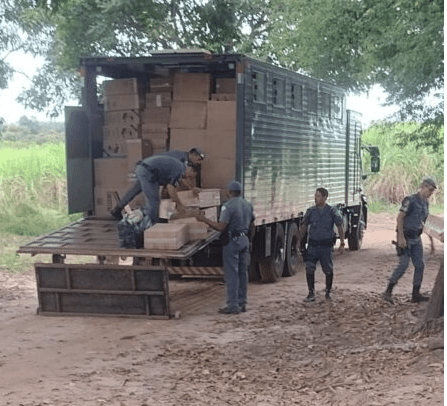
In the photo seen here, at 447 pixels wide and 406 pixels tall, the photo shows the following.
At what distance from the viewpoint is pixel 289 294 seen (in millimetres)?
11789

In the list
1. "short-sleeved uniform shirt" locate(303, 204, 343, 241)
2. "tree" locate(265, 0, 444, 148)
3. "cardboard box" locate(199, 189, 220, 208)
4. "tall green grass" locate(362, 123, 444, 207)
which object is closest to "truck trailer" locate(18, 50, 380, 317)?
"cardboard box" locate(199, 189, 220, 208)

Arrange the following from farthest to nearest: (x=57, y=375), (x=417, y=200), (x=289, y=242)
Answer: (x=289, y=242) < (x=417, y=200) < (x=57, y=375)

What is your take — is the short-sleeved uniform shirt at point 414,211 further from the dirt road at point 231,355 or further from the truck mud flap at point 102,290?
the truck mud flap at point 102,290

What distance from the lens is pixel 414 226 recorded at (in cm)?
1041

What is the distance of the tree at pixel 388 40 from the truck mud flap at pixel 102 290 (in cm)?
600

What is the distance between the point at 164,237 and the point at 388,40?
608 cm

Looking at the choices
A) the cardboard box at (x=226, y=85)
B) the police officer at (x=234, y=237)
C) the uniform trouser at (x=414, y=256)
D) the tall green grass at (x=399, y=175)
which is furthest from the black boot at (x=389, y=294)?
the tall green grass at (x=399, y=175)

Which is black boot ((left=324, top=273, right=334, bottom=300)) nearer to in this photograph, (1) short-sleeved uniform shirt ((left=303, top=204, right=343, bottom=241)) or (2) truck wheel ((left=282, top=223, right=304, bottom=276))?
(1) short-sleeved uniform shirt ((left=303, top=204, right=343, bottom=241))

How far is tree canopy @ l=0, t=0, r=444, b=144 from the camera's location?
42.2 feet

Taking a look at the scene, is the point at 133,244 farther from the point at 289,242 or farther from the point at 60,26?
the point at 60,26

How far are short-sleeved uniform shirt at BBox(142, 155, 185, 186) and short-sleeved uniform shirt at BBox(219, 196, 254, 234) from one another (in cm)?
80

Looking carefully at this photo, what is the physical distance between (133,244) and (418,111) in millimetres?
8235

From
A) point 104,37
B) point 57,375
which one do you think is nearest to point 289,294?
point 57,375

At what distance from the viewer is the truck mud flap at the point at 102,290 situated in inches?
382
